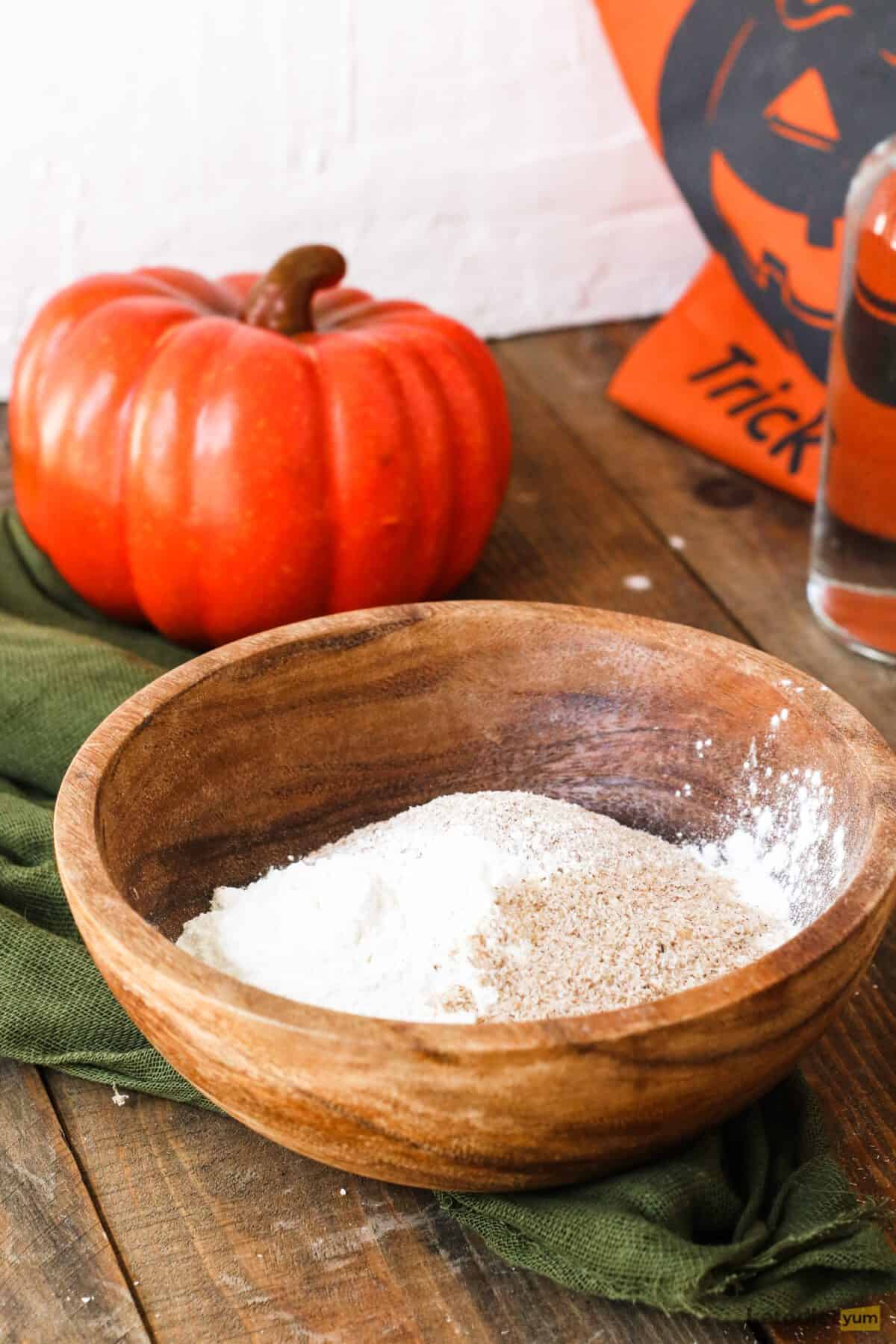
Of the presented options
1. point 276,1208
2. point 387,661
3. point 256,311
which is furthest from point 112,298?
point 276,1208

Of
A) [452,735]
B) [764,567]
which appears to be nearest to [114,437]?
[452,735]

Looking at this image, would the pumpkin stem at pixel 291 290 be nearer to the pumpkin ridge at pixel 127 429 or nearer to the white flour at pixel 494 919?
the pumpkin ridge at pixel 127 429

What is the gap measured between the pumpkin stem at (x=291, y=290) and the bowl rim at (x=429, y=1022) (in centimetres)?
36

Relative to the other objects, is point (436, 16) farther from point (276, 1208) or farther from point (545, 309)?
point (276, 1208)

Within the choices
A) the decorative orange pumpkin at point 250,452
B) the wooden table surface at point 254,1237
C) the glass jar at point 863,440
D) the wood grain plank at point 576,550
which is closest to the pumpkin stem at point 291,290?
the decorative orange pumpkin at point 250,452

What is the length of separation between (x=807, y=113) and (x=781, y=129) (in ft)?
0.08

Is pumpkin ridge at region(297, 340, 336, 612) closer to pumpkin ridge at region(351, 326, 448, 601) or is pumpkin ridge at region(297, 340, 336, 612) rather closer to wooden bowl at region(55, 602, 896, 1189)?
pumpkin ridge at region(351, 326, 448, 601)

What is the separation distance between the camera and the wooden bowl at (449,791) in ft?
1.58

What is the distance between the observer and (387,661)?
73 centimetres

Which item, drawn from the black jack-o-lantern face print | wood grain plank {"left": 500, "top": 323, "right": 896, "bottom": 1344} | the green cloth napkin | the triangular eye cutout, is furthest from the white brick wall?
the green cloth napkin

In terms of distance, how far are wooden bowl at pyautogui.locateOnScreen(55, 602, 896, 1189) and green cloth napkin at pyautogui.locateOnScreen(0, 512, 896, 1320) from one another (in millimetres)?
28

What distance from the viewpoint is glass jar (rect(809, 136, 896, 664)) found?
3.16 feet

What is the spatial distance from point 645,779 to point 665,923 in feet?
0.45

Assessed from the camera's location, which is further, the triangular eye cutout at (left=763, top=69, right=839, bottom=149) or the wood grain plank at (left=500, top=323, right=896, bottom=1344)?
the triangular eye cutout at (left=763, top=69, right=839, bottom=149)
